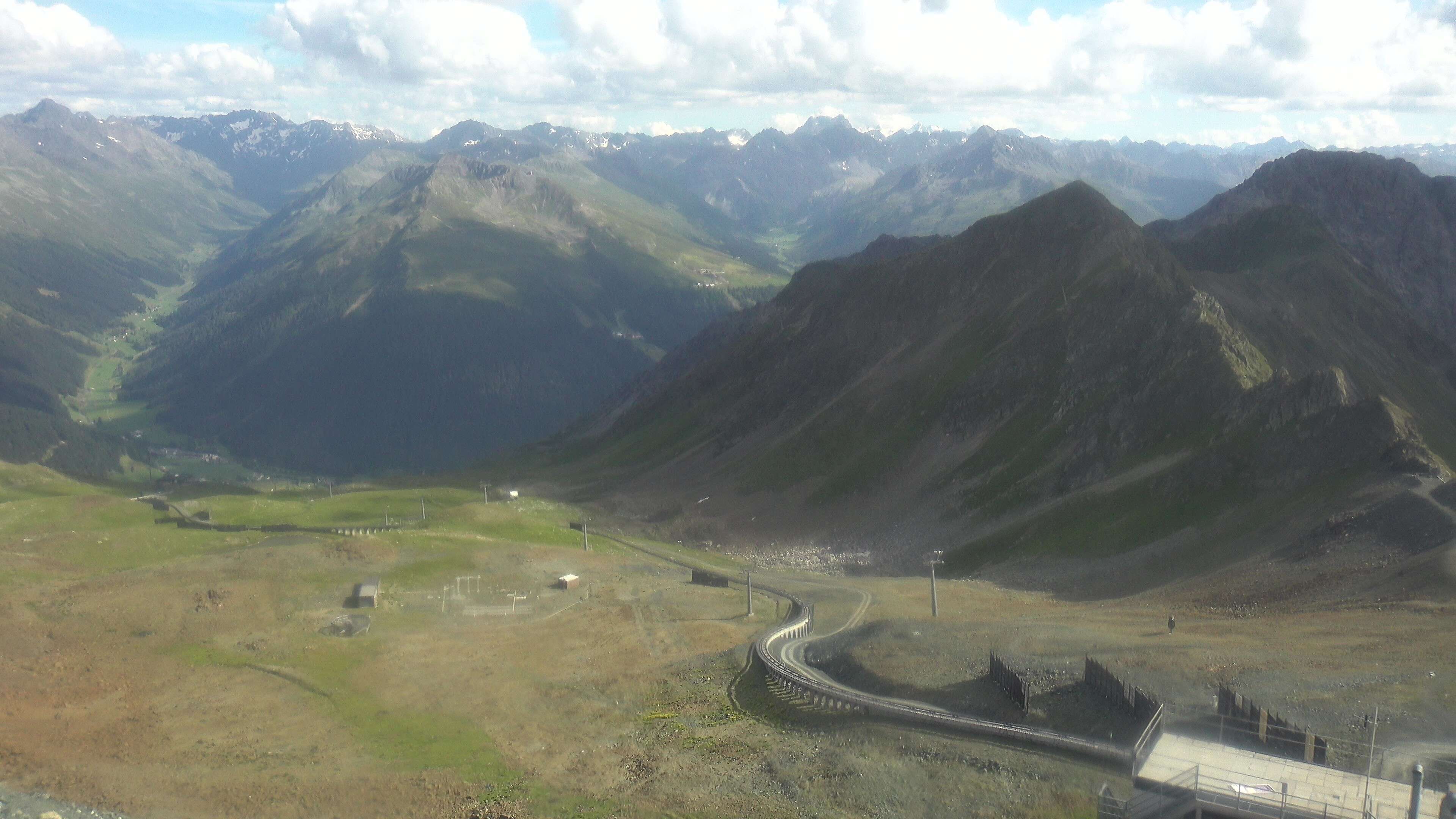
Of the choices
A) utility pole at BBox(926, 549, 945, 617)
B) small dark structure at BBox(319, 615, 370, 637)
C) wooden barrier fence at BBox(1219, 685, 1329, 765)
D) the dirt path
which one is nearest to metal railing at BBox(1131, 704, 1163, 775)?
wooden barrier fence at BBox(1219, 685, 1329, 765)

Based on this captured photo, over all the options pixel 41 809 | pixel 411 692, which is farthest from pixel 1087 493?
pixel 41 809

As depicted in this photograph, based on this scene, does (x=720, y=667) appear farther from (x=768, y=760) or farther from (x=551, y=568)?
(x=551, y=568)

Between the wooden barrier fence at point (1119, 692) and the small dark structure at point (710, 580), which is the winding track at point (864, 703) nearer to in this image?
the wooden barrier fence at point (1119, 692)

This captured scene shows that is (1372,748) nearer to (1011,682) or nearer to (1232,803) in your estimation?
(1232,803)

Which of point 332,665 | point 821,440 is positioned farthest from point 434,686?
point 821,440

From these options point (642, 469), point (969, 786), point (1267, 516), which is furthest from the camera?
point (642, 469)

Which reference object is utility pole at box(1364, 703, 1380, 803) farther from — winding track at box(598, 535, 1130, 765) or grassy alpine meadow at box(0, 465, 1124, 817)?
grassy alpine meadow at box(0, 465, 1124, 817)

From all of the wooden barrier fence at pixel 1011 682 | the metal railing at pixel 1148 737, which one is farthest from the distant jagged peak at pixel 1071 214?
the metal railing at pixel 1148 737
